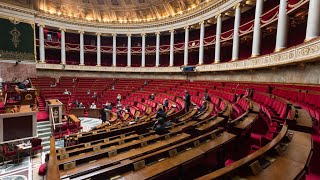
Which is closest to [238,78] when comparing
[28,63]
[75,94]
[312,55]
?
[312,55]

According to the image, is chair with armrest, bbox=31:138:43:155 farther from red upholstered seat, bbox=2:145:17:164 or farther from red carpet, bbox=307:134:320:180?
red carpet, bbox=307:134:320:180

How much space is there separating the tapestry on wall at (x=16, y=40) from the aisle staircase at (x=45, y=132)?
11.5 meters

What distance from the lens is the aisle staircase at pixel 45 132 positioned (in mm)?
7346

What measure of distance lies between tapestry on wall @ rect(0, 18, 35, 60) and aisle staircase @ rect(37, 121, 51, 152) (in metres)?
11.5

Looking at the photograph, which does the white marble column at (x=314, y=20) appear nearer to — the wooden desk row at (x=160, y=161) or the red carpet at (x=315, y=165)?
the red carpet at (x=315, y=165)

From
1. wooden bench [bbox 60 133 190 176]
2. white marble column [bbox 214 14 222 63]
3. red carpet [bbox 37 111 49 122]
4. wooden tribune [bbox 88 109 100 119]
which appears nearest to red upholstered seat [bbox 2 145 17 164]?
red carpet [bbox 37 111 49 122]

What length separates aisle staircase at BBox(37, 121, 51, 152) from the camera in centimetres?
735

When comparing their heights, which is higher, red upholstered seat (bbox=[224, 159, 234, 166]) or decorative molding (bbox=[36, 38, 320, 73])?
decorative molding (bbox=[36, 38, 320, 73])

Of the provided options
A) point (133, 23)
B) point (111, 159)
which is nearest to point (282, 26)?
point (111, 159)

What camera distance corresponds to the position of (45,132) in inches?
325

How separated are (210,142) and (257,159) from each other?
1.01 meters

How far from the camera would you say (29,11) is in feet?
56.2

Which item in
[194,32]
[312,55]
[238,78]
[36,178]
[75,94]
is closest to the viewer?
[36,178]

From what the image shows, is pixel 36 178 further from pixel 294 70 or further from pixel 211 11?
pixel 211 11
